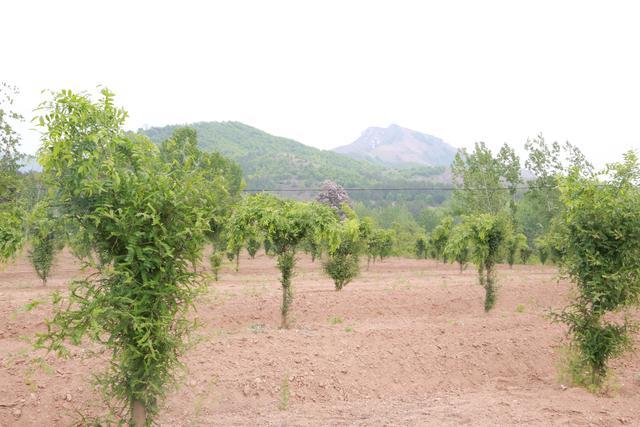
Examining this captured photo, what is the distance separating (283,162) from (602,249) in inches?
3847

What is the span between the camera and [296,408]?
8250 millimetres

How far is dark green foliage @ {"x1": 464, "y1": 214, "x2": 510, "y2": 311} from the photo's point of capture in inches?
598

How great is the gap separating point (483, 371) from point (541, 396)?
196cm

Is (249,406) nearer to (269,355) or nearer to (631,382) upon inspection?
(269,355)

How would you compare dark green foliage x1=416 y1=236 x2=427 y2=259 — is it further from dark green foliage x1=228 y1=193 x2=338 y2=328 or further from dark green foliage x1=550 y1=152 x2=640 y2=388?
dark green foliage x1=550 y1=152 x2=640 y2=388

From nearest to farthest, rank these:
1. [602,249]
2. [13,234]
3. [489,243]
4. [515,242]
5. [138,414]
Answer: [13,234] < [138,414] < [602,249] < [489,243] < [515,242]

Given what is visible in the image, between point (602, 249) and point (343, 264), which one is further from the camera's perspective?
point (343, 264)

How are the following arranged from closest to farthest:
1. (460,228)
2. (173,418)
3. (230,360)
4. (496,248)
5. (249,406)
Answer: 1. (173,418)
2. (249,406)
3. (230,360)
4. (496,248)
5. (460,228)

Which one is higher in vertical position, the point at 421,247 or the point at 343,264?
the point at 421,247

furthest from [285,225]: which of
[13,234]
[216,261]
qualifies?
[13,234]

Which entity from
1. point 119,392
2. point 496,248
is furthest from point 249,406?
point 496,248

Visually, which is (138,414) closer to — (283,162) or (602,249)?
(602,249)

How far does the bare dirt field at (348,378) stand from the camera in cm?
746

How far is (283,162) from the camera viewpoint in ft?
343
